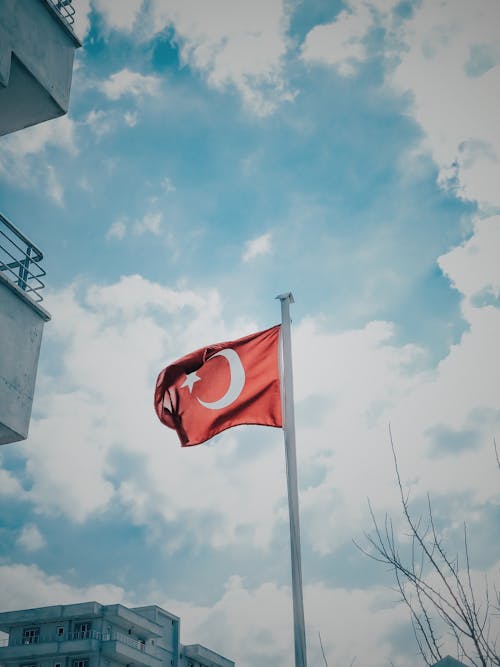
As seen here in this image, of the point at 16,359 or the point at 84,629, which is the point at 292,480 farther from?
the point at 84,629

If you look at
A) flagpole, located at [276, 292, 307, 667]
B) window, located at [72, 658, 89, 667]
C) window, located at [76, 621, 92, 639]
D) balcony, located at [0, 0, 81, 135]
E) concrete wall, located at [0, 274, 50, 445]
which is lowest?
flagpole, located at [276, 292, 307, 667]

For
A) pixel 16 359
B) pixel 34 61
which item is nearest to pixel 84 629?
pixel 16 359

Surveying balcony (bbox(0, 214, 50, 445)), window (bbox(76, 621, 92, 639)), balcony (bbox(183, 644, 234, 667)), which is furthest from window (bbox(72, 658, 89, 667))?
balcony (bbox(0, 214, 50, 445))

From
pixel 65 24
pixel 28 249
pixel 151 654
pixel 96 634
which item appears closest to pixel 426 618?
pixel 28 249

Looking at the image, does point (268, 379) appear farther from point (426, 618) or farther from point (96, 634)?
point (96, 634)

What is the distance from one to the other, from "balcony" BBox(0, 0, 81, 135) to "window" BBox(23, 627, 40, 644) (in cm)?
4656

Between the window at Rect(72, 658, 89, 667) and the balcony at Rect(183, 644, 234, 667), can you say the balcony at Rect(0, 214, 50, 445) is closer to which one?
the window at Rect(72, 658, 89, 667)

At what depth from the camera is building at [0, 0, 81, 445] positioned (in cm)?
962

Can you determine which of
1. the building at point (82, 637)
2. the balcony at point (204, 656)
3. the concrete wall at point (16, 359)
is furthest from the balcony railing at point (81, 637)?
the concrete wall at point (16, 359)

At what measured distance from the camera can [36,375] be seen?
10242 mm

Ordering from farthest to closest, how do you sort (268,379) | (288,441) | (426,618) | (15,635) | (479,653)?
(15,635)
(268,379)
(288,441)
(426,618)
(479,653)

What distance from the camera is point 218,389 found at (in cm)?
962

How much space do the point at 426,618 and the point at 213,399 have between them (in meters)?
4.11

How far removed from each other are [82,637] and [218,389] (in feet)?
146
